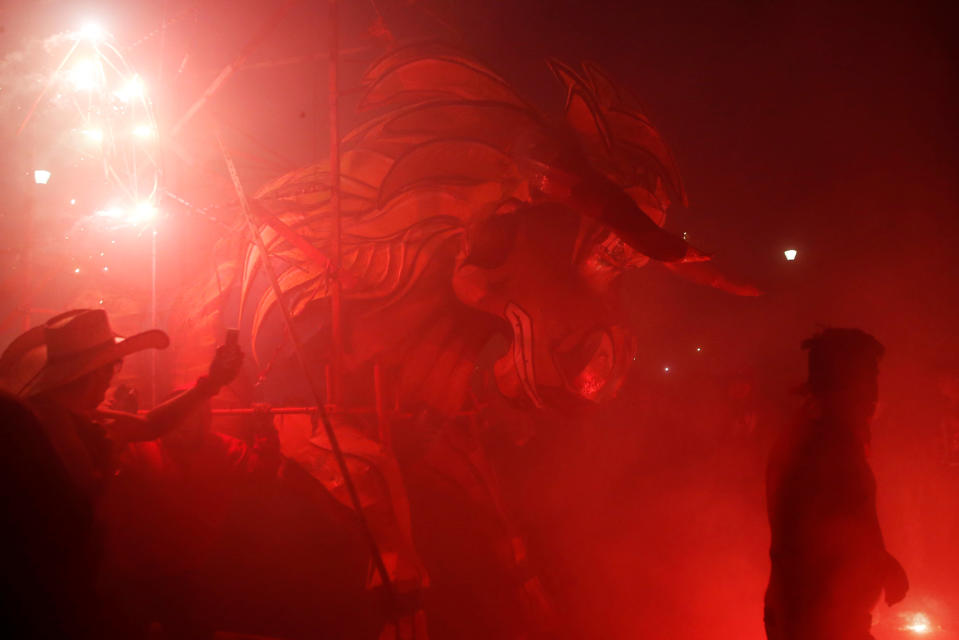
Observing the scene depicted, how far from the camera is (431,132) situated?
3.91 metres

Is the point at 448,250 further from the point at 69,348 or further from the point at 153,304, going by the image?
the point at 69,348

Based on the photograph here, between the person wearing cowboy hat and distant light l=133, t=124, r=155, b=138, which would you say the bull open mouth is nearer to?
the person wearing cowboy hat

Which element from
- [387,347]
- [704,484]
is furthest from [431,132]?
[704,484]

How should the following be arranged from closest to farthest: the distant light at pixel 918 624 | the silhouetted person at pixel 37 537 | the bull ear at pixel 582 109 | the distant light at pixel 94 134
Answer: the silhouetted person at pixel 37 537 < the bull ear at pixel 582 109 < the distant light at pixel 94 134 < the distant light at pixel 918 624

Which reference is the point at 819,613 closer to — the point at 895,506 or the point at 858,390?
the point at 858,390

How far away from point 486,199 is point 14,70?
11.8 feet

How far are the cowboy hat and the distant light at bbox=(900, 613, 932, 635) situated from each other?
233 inches

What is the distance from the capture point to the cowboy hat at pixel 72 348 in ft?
7.47

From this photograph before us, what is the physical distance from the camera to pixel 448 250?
160 inches

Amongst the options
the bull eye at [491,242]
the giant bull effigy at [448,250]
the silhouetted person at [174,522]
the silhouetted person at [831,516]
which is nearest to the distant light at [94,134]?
the giant bull effigy at [448,250]

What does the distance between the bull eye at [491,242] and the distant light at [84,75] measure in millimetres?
2668

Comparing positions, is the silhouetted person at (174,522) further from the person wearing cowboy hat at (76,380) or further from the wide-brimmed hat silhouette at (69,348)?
the wide-brimmed hat silhouette at (69,348)

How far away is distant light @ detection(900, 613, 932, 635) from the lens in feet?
16.2

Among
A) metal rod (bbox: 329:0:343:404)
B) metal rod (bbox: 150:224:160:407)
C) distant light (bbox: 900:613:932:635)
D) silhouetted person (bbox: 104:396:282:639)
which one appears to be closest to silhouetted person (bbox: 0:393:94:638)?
silhouetted person (bbox: 104:396:282:639)
